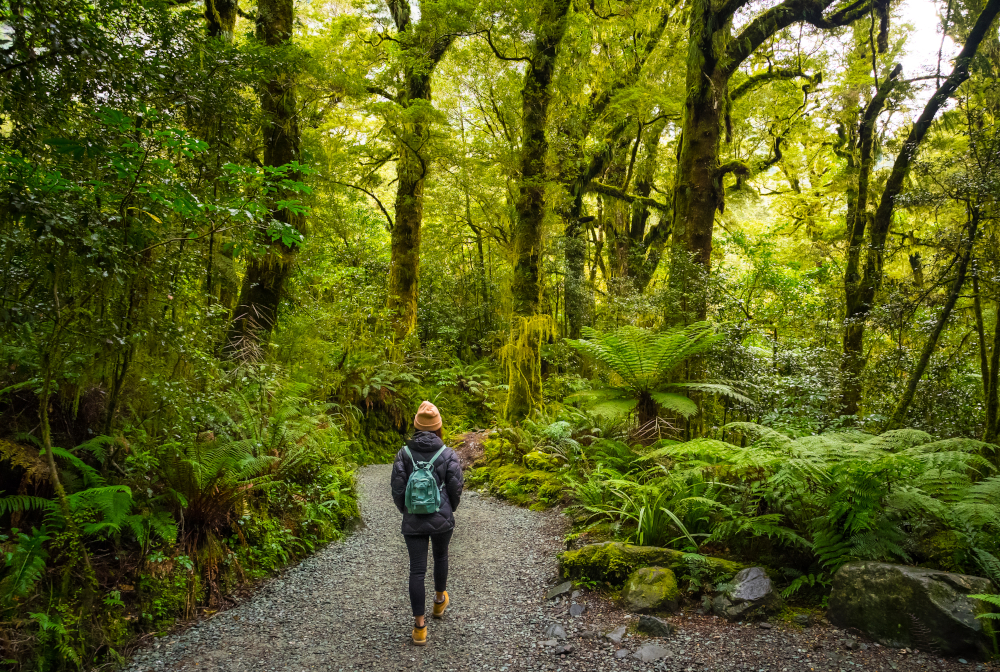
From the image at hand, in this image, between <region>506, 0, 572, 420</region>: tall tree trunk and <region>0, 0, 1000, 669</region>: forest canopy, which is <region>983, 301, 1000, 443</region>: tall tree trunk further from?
<region>506, 0, 572, 420</region>: tall tree trunk

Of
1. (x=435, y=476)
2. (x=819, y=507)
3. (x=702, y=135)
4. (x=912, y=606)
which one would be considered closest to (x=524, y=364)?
(x=702, y=135)

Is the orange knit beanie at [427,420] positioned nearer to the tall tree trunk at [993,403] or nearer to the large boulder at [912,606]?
the large boulder at [912,606]

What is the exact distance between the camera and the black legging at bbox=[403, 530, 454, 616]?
3600 mm

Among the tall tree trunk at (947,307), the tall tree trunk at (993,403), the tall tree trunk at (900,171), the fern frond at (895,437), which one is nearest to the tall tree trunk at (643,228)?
the tall tree trunk at (900,171)

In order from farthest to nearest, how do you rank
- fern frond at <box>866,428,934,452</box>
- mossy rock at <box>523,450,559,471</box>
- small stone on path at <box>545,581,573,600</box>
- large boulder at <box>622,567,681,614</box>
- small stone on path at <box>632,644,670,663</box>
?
mossy rock at <box>523,450,559,471</box> < small stone on path at <box>545,581,573,600</box> < fern frond at <box>866,428,934,452</box> < large boulder at <box>622,567,681,614</box> < small stone on path at <box>632,644,670,663</box>

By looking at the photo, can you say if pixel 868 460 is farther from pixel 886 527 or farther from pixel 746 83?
pixel 746 83

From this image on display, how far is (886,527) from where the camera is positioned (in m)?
3.35

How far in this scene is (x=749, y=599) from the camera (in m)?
3.43

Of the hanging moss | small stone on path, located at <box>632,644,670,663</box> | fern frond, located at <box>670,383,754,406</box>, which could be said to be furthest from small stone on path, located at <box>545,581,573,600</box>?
the hanging moss

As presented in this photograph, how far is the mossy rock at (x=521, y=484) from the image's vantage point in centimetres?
665

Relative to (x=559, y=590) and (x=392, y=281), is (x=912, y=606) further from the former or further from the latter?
(x=392, y=281)

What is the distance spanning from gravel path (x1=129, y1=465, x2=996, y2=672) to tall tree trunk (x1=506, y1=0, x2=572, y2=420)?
415 centimetres

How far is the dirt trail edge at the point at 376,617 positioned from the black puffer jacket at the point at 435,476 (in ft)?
2.56

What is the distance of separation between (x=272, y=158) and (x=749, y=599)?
720 centimetres
